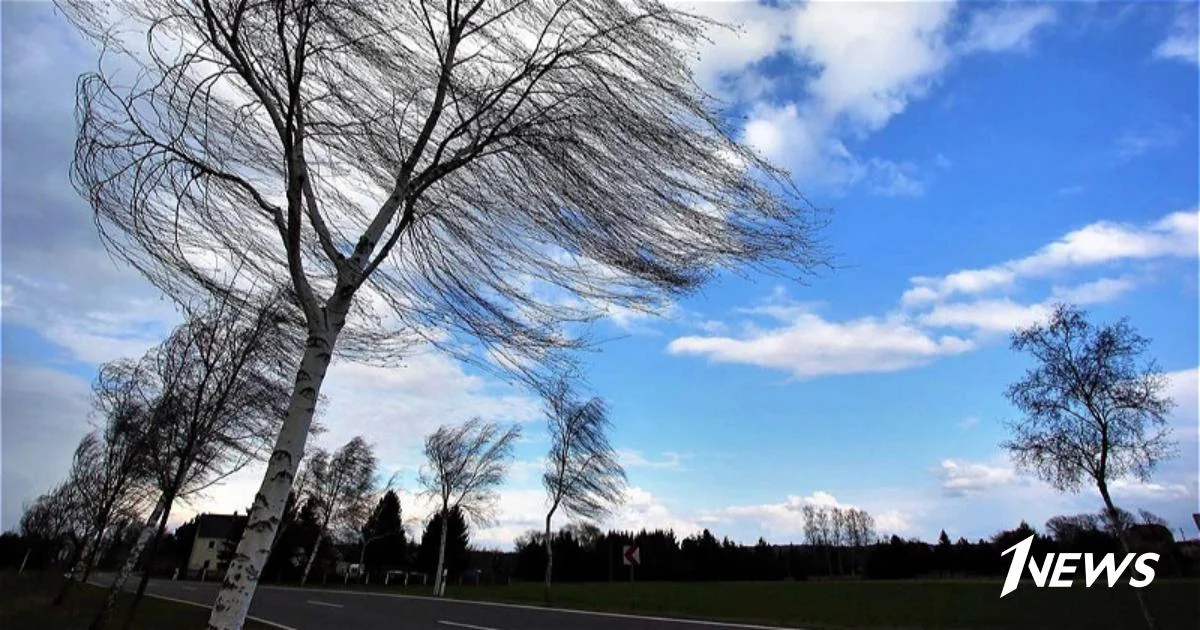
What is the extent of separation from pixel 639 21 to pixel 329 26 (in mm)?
1995

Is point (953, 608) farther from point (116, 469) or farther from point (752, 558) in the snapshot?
point (752, 558)

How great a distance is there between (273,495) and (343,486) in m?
49.1

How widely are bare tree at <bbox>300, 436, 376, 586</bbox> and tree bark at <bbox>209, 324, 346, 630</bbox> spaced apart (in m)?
46.7

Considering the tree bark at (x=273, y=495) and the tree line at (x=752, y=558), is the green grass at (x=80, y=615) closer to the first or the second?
the tree bark at (x=273, y=495)

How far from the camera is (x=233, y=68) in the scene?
4.23m

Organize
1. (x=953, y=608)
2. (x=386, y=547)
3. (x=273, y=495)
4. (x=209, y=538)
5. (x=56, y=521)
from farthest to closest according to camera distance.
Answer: (x=209, y=538) → (x=386, y=547) → (x=56, y=521) → (x=953, y=608) → (x=273, y=495)

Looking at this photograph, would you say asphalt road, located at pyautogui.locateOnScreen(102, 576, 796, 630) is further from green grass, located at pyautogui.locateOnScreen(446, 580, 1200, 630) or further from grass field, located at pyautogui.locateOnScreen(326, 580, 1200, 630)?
green grass, located at pyautogui.locateOnScreen(446, 580, 1200, 630)

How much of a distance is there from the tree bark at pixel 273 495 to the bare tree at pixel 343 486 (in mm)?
46694

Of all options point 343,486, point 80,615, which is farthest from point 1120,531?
point 343,486

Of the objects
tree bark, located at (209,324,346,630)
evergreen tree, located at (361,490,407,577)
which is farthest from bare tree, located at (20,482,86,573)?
tree bark, located at (209,324,346,630)

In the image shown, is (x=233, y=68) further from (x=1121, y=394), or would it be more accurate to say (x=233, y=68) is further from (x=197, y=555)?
(x=197, y=555)

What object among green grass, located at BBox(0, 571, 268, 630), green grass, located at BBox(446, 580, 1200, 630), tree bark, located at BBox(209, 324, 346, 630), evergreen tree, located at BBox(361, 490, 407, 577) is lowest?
green grass, located at BBox(0, 571, 268, 630)

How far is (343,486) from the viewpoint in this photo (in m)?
48.5

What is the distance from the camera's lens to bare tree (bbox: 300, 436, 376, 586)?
157 feet
